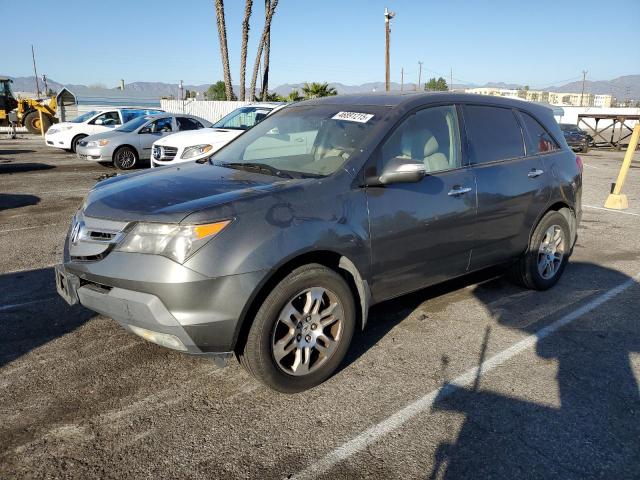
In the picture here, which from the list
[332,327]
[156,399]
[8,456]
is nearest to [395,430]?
[332,327]

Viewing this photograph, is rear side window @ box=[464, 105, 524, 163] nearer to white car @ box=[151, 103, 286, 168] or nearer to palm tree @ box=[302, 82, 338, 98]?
white car @ box=[151, 103, 286, 168]

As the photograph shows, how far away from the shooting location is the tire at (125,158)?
14289 mm

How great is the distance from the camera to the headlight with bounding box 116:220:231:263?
9.31 ft

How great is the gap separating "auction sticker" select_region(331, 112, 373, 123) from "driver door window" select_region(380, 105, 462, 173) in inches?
10.0

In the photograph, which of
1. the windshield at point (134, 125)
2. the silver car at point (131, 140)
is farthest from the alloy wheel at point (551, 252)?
the windshield at point (134, 125)

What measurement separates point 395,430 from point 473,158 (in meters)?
2.35

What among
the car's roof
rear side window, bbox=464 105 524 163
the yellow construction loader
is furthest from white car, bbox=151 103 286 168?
the yellow construction loader

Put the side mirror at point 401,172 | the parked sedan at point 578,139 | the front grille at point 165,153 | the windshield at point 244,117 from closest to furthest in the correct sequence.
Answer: the side mirror at point 401,172 < the front grille at point 165,153 < the windshield at point 244,117 < the parked sedan at point 578,139

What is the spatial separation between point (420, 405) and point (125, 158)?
13.2m

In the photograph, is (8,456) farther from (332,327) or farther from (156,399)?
(332,327)

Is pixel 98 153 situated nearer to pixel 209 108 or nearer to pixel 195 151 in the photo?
pixel 195 151

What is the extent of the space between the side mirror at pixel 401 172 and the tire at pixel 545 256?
2.02 m

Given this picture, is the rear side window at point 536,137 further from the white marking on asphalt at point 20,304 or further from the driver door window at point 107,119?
the driver door window at point 107,119

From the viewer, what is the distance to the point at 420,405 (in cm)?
319
